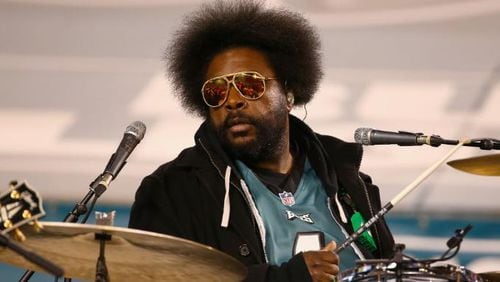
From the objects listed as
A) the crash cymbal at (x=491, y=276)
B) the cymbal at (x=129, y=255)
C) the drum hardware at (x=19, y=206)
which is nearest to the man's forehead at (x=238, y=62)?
the cymbal at (x=129, y=255)

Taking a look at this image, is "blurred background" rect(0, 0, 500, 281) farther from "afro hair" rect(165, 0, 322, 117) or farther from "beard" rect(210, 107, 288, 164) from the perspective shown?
"beard" rect(210, 107, 288, 164)

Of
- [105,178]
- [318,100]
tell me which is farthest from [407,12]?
[105,178]

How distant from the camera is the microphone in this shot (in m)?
3.36

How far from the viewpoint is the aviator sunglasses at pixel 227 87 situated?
13.0 feet

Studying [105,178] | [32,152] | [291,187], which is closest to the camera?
[105,178]

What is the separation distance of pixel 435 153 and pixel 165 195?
138 cm

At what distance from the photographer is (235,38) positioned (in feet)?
13.8

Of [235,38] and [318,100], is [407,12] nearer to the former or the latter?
[318,100]

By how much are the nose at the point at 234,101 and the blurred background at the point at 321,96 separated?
0.73 meters

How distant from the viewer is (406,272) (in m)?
2.91

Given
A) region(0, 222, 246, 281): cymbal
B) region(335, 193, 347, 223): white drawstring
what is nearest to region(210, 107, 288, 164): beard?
region(335, 193, 347, 223): white drawstring

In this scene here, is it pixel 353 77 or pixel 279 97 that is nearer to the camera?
pixel 279 97

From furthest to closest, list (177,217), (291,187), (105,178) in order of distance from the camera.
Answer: (291,187)
(177,217)
(105,178)

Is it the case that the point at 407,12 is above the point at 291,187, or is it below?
above
